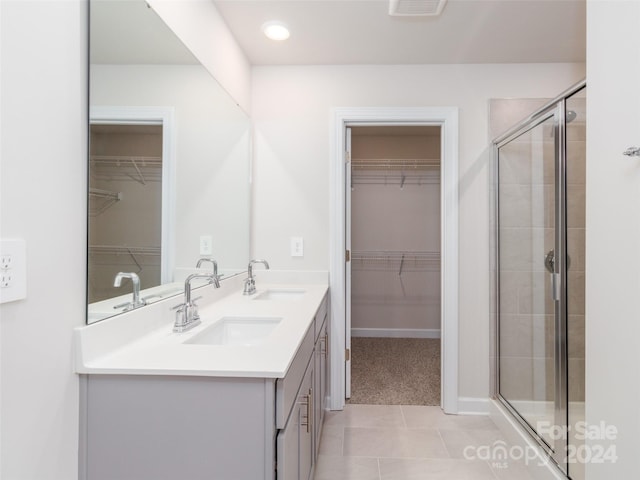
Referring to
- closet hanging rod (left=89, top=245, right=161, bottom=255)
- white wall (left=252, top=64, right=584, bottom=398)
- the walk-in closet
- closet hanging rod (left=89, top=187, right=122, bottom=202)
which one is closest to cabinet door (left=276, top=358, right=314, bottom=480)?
closet hanging rod (left=89, top=245, right=161, bottom=255)

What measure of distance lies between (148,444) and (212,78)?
164 centimetres

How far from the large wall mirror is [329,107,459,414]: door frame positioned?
794 mm

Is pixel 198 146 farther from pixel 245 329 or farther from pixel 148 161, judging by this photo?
pixel 245 329

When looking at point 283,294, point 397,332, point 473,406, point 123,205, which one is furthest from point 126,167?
point 397,332

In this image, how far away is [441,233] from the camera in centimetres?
251

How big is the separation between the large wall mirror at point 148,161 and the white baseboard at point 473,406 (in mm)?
1811

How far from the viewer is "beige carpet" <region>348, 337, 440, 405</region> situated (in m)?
2.72

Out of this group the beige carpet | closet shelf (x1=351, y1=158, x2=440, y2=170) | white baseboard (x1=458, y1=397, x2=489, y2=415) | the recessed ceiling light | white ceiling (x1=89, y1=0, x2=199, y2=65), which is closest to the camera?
white ceiling (x1=89, y1=0, x2=199, y2=65)

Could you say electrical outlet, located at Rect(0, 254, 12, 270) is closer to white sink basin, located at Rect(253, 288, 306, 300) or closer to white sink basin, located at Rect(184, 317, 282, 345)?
white sink basin, located at Rect(184, 317, 282, 345)

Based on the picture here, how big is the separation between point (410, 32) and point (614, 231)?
1623mm

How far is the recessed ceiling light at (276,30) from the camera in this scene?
2064 mm

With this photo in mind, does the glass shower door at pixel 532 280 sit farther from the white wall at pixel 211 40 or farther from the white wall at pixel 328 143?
the white wall at pixel 211 40

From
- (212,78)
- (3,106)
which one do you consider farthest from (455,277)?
(3,106)

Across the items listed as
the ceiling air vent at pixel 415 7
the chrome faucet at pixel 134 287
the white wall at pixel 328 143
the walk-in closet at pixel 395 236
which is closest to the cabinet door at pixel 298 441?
the chrome faucet at pixel 134 287
